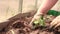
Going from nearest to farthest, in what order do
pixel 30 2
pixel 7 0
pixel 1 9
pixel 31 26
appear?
pixel 31 26
pixel 1 9
pixel 7 0
pixel 30 2

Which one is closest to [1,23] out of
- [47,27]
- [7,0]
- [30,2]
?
[47,27]

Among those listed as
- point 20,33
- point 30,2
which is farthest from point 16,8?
point 20,33

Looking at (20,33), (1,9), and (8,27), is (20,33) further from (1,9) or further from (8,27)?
(1,9)

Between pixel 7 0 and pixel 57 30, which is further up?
pixel 7 0

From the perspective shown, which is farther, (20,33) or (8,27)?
(8,27)

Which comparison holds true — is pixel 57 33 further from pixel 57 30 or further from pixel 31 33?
pixel 31 33

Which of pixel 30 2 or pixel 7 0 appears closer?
pixel 7 0

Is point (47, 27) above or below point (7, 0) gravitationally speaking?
below

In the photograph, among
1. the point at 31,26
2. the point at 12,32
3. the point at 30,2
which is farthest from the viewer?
the point at 30,2

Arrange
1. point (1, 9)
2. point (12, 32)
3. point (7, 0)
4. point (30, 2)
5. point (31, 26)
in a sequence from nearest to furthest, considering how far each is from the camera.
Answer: point (12, 32) < point (31, 26) < point (1, 9) < point (7, 0) < point (30, 2)
